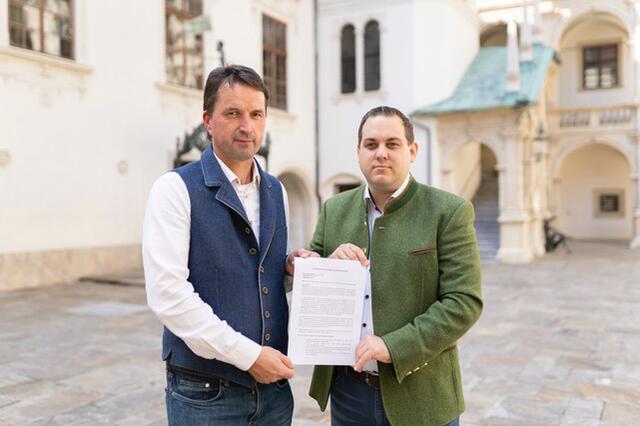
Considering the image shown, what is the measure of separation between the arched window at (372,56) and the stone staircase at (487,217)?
5092 millimetres

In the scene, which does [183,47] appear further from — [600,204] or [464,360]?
[600,204]

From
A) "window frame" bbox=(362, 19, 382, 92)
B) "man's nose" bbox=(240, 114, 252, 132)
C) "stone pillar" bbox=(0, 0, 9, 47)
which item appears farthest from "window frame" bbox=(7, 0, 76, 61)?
"man's nose" bbox=(240, 114, 252, 132)

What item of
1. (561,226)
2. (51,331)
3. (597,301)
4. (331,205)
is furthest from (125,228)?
(561,226)

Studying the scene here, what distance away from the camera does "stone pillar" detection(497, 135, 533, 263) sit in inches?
641

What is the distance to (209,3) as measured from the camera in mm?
14961

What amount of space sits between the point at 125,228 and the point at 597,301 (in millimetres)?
9203

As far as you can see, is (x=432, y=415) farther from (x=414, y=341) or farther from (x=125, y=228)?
(x=125, y=228)

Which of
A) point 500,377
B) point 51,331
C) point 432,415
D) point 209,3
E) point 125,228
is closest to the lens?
point 432,415

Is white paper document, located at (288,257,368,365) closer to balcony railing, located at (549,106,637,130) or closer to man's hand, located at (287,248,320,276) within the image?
man's hand, located at (287,248,320,276)

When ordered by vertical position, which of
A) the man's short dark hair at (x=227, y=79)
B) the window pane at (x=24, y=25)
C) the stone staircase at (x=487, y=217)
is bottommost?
the stone staircase at (x=487, y=217)

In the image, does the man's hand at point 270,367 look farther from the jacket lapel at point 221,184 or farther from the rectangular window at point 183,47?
the rectangular window at point 183,47

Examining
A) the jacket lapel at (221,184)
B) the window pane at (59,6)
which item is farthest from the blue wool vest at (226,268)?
the window pane at (59,6)

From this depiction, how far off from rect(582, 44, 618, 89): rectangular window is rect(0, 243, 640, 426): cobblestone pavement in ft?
52.5

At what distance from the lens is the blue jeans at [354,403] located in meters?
2.24
